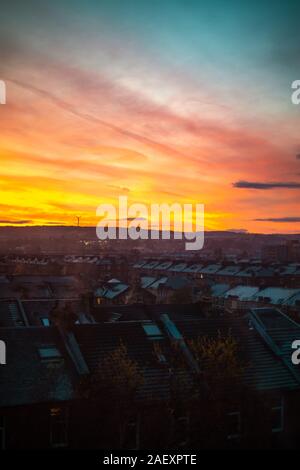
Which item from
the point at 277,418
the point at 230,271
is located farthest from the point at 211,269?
the point at 277,418

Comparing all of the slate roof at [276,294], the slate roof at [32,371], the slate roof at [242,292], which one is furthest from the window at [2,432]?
the slate roof at [242,292]

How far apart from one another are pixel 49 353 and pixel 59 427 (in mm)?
3523

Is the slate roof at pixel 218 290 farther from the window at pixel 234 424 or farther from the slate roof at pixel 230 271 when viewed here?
the window at pixel 234 424

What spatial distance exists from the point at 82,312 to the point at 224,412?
54.6ft

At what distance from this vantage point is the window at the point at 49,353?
70.9 feet

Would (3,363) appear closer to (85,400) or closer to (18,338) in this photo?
(18,338)

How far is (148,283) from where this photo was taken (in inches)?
3585

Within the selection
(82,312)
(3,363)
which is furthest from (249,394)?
(82,312)

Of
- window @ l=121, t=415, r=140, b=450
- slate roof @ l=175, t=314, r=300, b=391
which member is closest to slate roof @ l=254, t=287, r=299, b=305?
slate roof @ l=175, t=314, r=300, b=391

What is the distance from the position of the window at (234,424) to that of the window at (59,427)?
6397 millimetres

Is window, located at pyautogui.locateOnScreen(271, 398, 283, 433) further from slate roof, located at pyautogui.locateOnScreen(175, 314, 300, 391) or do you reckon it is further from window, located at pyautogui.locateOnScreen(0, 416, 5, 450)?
window, located at pyautogui.locateOnScreen(0, 416, 5, 450)

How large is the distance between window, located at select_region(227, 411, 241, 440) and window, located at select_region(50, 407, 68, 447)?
640 centimetres

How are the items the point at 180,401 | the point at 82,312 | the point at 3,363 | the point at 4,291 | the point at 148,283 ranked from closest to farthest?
the point at 180,401
the point at 3,363
the point at 82,312
the point at 4,291
the point at 148,283

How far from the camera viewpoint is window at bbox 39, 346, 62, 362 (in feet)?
70.9
